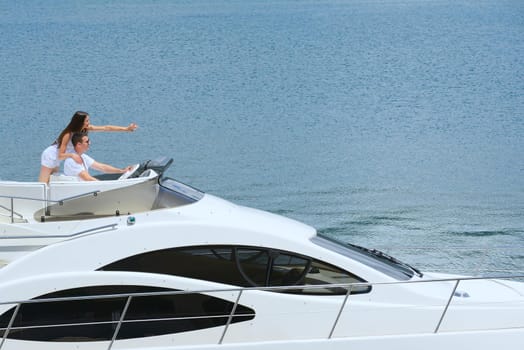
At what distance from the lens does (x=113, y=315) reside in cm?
675

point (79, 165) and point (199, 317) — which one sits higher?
point (79, 165)

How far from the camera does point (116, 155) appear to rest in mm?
24906

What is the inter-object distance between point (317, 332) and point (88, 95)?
29.2m

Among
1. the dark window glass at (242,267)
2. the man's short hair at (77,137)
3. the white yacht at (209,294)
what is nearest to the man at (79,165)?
the man's short hair at (77,137)

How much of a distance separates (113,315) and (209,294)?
28.0 inches

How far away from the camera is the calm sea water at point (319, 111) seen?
19.0 meters

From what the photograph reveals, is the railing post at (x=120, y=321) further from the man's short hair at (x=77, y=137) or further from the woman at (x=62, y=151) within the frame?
the man's short hair at (x=77, y=137)

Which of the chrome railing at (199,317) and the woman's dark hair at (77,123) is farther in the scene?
the woman's dark hair at (77,123)

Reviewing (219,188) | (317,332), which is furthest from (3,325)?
(219,188)

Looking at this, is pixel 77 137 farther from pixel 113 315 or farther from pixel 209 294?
pixel 209 294

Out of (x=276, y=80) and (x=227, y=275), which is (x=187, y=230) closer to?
(x=227, y=275)

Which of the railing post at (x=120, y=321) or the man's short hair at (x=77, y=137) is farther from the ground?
the man's short hair at (x=77, y=137)

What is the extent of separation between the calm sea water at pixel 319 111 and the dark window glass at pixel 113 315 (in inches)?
153

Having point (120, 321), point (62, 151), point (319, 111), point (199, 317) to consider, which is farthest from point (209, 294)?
point (319, 111)
